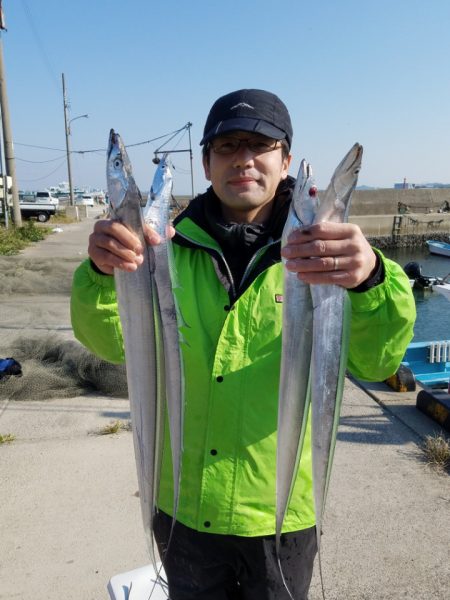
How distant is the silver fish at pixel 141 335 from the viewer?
5.28 feet

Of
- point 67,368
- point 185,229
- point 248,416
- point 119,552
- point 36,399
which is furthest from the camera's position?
point 67,368

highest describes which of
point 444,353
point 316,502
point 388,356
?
point 388,356

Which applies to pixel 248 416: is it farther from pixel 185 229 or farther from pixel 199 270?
pixel 185 229

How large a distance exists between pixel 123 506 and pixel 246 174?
10.0 ft

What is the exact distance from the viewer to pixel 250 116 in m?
2.04

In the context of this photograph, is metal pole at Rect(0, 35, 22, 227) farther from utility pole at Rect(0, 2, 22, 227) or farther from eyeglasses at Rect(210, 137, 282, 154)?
eyeglasses at Rect(210, 137, 282, 154)

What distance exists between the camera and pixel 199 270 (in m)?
2.24

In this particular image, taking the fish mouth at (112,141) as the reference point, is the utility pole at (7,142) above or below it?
above

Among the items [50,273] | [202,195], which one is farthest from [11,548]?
[50,273]

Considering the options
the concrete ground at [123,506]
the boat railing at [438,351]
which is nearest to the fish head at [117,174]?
the concrete ground at [123,506]

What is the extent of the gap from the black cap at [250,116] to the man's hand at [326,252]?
0.70 metres

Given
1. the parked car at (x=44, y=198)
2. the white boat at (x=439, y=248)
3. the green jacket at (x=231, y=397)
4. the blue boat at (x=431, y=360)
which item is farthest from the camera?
the parked car at (x=44, y=198)

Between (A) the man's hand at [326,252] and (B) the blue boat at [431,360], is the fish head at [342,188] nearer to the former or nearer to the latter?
(A) the man's hand at [326,252]

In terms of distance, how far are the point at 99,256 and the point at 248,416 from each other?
3.21 ft
